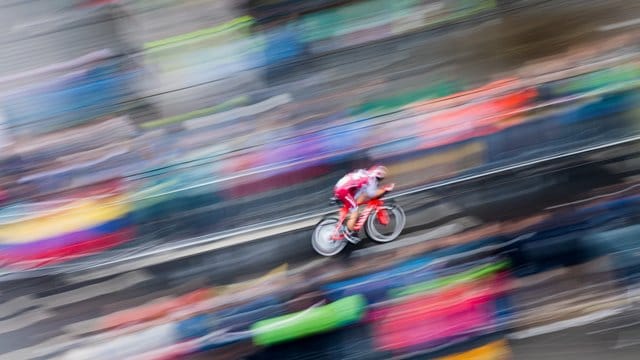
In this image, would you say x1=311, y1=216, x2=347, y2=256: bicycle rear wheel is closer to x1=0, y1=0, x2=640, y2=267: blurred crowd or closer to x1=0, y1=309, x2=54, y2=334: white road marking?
x1=0, y1=0, x2=640, y2=267: blurred crowd

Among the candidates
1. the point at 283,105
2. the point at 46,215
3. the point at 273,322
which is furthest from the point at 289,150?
the point at 46,215

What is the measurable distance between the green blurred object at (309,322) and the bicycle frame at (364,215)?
0.53 ft

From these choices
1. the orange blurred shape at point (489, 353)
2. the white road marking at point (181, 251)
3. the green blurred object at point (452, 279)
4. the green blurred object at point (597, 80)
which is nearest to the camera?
the orange blurred shape at point (489, 353)

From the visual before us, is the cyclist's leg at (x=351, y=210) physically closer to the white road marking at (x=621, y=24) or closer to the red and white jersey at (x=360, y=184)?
the red and white jersey at (x=360, y=184)

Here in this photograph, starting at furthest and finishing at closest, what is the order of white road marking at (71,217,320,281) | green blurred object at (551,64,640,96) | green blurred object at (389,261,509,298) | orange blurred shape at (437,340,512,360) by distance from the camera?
green blurred object at (551,64,640,96)
white road marking at (71,217,320,281)
green blurred object at (389,261,509,298)
orange blurred shape at (437,340,512,360)

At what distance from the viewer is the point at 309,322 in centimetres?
146

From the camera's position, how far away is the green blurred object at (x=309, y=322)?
4.77ft

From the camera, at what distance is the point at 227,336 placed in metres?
1.48

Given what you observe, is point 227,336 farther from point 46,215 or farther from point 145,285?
point 46,215

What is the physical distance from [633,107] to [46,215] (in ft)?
4.93

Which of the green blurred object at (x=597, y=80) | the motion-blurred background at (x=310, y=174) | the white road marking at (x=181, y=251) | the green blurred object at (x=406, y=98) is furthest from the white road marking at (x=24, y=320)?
the green blurred object at (x=597, y=80)

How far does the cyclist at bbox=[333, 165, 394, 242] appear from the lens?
5.15 feet

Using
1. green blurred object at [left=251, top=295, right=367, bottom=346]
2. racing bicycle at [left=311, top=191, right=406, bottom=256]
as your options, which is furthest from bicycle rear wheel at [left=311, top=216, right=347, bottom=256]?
green blurred object at [left=251, top=295, right=367, bottom=346]

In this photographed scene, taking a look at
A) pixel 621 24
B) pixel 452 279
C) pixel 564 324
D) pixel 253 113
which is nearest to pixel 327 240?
pixel 452 279
